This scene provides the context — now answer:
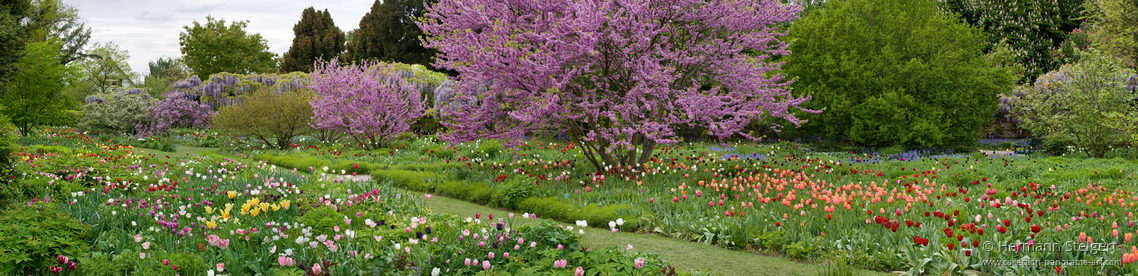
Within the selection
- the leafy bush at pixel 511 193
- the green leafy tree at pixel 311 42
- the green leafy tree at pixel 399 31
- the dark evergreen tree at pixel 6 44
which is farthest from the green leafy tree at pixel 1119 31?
the green leafy tree at pixel 311 42

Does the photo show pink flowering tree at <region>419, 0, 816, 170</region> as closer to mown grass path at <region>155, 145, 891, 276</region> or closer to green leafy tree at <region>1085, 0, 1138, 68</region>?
mown grass path at <region>155, 145, 891, 276</region>

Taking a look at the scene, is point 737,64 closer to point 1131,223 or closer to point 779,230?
point 779,230

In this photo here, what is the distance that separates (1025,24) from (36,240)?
38.7 metres

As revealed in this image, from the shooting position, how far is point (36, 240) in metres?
4.29

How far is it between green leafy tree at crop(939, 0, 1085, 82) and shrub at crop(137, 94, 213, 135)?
34.8 m

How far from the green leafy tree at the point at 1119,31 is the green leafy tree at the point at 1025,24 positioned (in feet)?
12.8

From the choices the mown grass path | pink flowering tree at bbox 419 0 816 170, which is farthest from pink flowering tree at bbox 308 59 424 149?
the mown grass path

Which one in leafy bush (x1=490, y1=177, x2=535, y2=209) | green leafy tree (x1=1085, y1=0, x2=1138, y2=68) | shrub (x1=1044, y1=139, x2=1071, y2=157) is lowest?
leafy bush (x1=490, y1=177, x2=535, y2=209)

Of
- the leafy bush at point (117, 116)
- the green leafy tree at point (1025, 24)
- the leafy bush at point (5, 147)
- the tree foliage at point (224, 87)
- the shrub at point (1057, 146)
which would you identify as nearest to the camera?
the leafy bush at point (5, 147)

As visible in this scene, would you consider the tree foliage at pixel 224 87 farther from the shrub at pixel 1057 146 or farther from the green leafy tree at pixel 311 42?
the shrub at pixel 1057 146

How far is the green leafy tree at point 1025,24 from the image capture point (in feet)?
101

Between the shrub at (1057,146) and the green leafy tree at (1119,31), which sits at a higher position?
the green leafy tree at (1119,31)

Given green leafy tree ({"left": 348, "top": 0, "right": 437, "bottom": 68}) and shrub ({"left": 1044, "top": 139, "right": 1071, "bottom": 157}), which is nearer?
shrub ({"left": 1044, "top": 139, "right": 1071, "bottom": 157})

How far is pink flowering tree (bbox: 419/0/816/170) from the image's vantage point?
845cm
